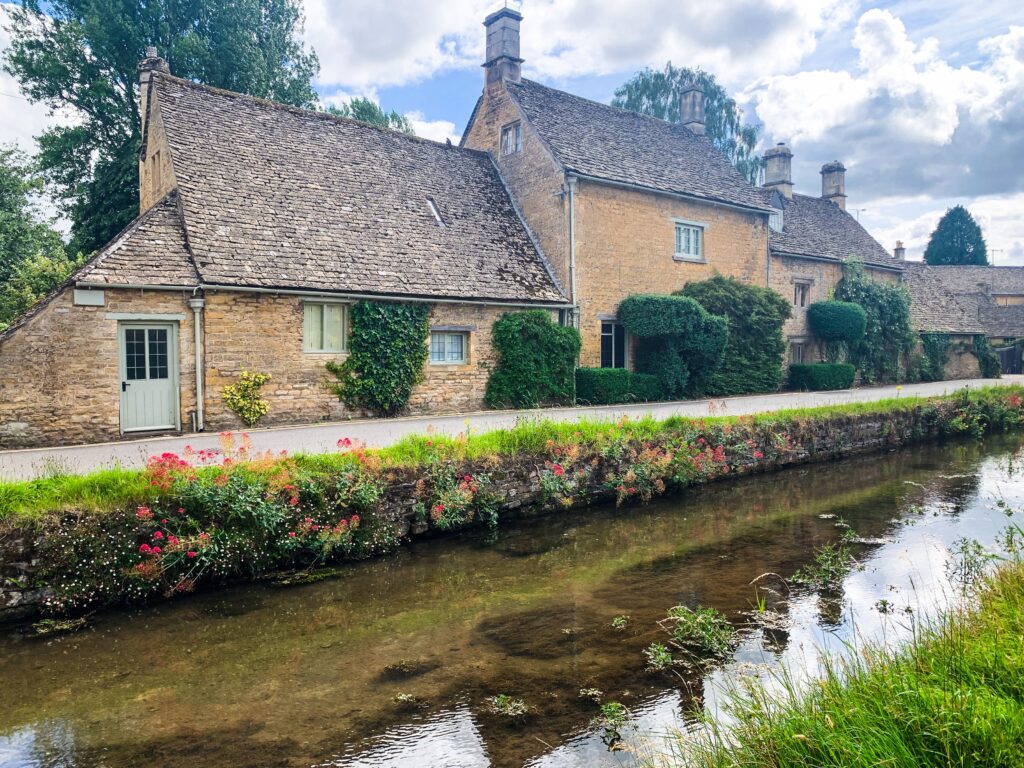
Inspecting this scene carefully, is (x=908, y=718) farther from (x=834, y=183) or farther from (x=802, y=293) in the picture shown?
(x=834, y=183)

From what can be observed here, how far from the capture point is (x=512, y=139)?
23484 millimetres

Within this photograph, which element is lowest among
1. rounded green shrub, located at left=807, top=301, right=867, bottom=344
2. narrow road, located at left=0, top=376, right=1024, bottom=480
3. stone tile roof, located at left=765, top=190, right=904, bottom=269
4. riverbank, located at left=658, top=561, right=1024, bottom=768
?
riverbank, located at left=658, top=561, right=1024, bottom=768

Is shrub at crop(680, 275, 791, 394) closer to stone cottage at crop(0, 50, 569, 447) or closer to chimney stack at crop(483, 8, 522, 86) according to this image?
stone cottage at crop(0, 50, 569, 447)

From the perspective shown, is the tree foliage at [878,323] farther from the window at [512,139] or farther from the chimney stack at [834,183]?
the window at [512,139]

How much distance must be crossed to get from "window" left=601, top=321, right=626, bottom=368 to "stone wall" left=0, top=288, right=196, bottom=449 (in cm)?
1294

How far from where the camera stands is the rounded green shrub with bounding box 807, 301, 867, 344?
94.0ft

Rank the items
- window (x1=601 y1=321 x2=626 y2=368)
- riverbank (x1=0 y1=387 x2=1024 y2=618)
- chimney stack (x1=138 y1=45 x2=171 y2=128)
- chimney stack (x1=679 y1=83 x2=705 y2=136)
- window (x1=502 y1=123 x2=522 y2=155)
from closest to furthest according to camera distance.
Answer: riverbank (x1=0 y1=387 x2=1024 y2=618) < chimney stack (x1=138 y1=45 x2=171 y2=128) < window (x1=601 y1=321 x2=626 y2=368) < window (x1=502 y1=123 x2=522 y2=155) < chimney stack (x1=679 y1=83 x2=705 y2=136)

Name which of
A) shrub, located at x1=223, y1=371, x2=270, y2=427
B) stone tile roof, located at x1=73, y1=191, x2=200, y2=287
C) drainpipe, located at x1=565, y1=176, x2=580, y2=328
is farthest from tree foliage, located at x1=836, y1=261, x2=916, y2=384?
stone tile roof, located at x1=73, y1=191, x2=200, y2=287

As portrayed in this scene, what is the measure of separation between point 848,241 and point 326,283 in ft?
91.1

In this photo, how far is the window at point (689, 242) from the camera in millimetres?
24422

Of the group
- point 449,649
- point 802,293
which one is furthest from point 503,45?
point 449,649

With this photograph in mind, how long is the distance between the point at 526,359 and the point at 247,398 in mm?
7565

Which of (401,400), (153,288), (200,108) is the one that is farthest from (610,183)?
(153,288)

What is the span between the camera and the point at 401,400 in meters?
17.2
